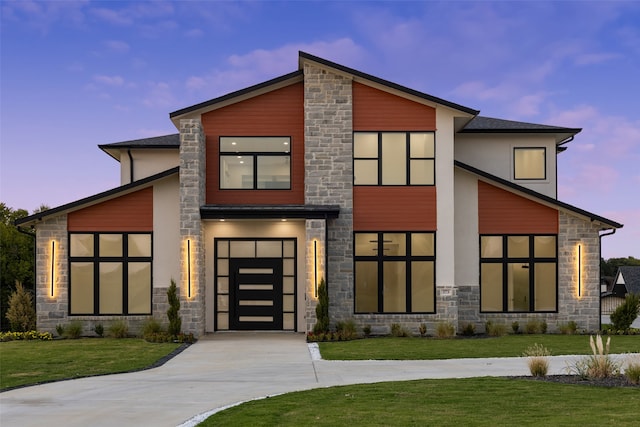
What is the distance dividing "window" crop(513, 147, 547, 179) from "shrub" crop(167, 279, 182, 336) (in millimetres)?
13263

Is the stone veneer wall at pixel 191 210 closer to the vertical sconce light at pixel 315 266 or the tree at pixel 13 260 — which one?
the vertical sconce light at pixel 315 266

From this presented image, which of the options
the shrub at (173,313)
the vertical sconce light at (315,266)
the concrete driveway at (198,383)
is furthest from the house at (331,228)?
the concrete driveway at (198,383)

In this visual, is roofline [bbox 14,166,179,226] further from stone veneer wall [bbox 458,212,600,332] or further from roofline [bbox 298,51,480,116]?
stone veneer wall [bbox 458,212,600,332]

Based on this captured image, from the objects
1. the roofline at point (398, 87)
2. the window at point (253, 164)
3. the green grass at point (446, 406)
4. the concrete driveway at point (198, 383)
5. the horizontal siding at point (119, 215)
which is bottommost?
the concrete driveway at point (198, 383)

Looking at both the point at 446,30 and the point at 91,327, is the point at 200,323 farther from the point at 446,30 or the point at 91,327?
the point at 446,30

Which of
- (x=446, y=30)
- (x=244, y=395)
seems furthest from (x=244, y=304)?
(x=446, y=30)

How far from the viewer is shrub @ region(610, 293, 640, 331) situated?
20.8m

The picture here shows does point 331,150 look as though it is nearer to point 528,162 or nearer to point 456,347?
point 456,347

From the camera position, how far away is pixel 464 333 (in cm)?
2053

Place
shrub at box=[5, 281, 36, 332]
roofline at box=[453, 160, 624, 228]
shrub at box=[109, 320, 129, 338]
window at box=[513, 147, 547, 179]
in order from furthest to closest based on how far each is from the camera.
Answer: window at box=[513, 147, 547, 179]
roofline at box=[453, 160, 624, 228]
shrub at box=[5, 281, 36, 332]
shrub at box=[109, 320, 129, 338]

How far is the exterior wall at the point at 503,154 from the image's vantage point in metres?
23.5

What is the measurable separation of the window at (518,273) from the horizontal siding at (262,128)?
6855mm

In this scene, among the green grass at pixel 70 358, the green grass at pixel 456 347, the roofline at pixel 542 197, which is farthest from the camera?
the roofline at pixel 542 197

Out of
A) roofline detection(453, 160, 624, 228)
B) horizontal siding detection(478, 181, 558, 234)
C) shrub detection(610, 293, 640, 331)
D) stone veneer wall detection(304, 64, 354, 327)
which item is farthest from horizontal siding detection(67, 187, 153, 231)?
shrub detection(610, 293, 640, 331)
